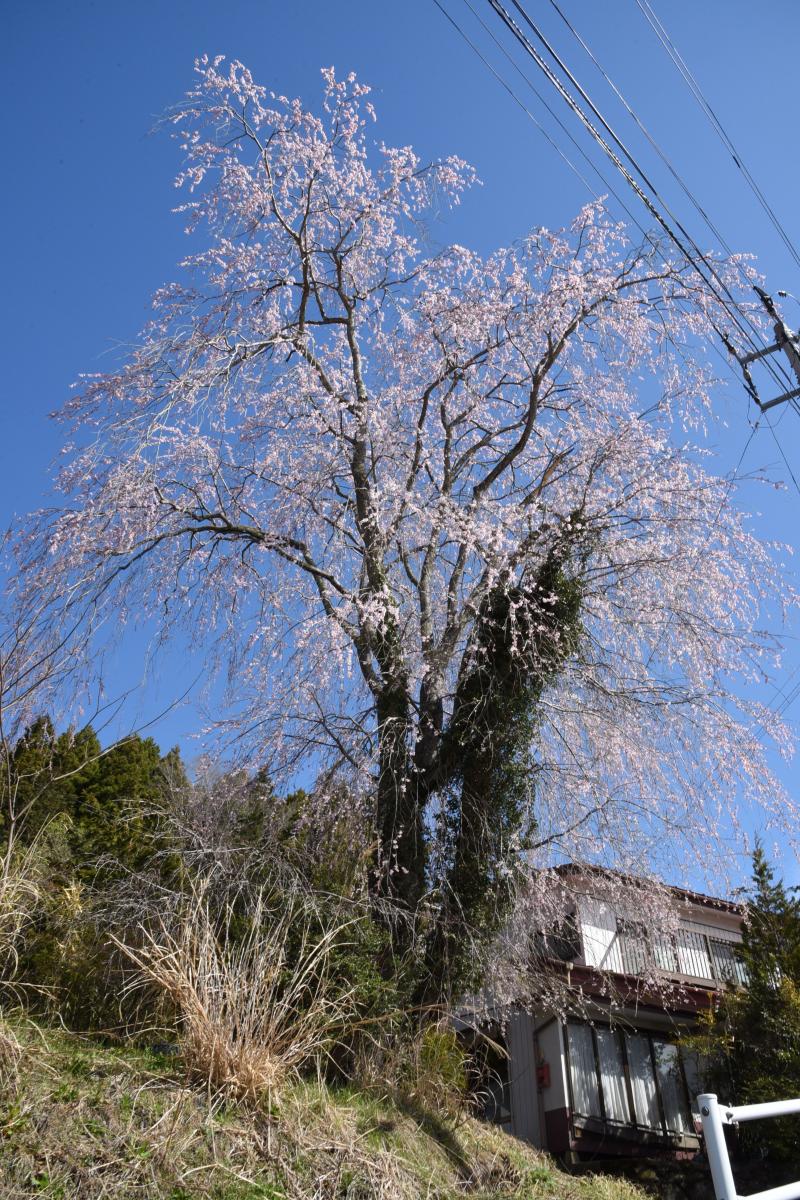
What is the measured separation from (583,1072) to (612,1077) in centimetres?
58

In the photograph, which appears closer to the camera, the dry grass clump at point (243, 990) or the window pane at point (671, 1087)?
the dry grass clump at point (243, 990)

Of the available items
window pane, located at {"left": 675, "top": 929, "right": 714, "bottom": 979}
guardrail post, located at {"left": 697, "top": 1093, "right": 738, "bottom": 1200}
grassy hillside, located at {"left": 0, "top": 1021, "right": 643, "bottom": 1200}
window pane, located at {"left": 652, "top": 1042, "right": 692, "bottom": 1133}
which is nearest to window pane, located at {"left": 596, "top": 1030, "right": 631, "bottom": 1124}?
window pane, located at {"left": 652, "top": 1042, "right": 692, "bottom": 1133}

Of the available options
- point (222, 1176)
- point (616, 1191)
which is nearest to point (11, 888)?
point (222, 1176)

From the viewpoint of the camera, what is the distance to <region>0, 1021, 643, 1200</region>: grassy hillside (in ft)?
12.8

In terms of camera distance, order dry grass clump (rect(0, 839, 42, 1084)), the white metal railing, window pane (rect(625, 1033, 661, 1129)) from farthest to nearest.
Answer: window pane (rect(625, 1033, 661, 1129)) < dry grass clump (rect(0, 839, 42, 1084)) < the white metal railing

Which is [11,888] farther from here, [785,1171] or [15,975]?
[785,1171]

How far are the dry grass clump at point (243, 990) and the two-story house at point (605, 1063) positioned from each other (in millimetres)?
6218

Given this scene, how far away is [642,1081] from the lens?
13633 mm

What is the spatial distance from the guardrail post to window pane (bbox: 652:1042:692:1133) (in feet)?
42.0

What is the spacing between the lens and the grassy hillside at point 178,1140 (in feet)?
12.8

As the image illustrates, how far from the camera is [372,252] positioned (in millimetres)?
10742

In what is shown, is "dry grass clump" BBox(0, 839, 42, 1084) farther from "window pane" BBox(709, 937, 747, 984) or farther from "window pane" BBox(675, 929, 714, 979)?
"window pane" BBox(709, 937, 747, 984)

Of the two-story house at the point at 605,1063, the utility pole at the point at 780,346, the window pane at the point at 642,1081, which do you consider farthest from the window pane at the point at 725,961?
the utility pole at the point at 780,346

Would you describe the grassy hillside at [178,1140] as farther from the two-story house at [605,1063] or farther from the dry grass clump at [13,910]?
the two-story house at [605,1063]
